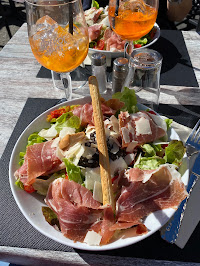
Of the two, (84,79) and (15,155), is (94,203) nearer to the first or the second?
(15,155)

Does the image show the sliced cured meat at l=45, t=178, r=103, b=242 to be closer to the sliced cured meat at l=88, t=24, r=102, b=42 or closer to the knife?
the knife

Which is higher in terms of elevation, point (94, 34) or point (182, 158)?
point (94, 34)

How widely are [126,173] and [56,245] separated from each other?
0.95 ft

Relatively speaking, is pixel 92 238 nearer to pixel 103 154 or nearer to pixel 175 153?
pixel 103 154

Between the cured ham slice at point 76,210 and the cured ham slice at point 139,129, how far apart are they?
22 cm

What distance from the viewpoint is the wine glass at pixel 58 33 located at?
0.92 m

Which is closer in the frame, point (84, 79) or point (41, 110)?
point (41, 110)

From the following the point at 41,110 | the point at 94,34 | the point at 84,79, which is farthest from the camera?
the point at 94,34

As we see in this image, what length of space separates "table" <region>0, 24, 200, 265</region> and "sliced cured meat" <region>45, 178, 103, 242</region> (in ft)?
0.37

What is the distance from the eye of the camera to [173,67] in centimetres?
141

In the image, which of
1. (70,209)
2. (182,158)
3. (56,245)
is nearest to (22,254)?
(56,245)

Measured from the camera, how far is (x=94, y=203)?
71 cm

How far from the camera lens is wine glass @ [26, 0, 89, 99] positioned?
3.02 ft

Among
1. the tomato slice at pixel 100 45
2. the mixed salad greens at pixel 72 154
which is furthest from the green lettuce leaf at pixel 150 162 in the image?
the tomato slice at pixel 100 45
